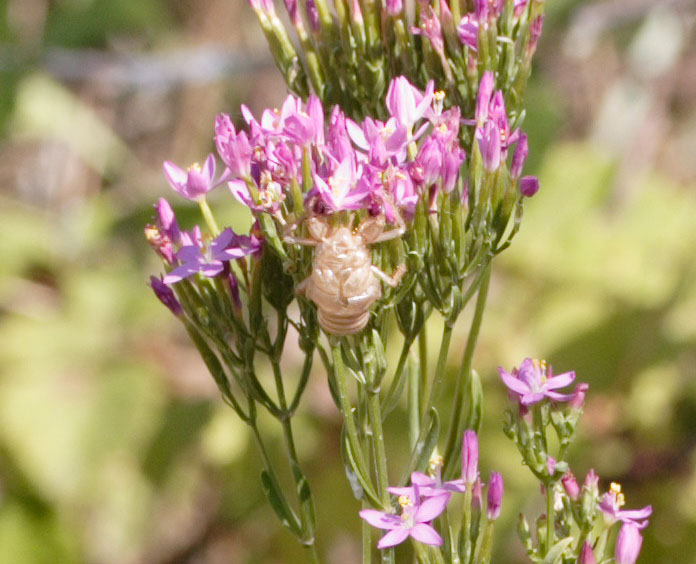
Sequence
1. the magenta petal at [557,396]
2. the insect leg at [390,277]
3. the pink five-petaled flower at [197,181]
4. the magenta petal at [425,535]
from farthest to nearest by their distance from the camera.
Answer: the pink five-petaled flower at [197,181]
the magenta petal at [557,396]
the insect leg at [390,277]
the magenta petal at [425,535]

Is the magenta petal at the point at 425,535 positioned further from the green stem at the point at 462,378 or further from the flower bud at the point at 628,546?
the flower bud at the point at 628,546

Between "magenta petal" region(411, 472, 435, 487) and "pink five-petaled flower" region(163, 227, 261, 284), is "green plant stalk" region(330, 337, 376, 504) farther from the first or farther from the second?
"pink five-petaled flower" region(163, 227, 261, 284)

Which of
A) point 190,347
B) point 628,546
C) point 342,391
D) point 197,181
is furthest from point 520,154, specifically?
point 190,347

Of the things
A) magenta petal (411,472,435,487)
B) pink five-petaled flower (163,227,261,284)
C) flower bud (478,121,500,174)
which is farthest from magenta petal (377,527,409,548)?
flower bud (478,121,500,174)

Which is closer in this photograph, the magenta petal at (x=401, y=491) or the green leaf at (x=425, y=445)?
the magenta petal at (x=401, y=491)

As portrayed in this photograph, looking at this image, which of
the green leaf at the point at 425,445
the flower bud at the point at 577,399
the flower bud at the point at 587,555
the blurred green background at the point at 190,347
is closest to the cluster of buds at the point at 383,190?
the green leaf at the point at 425,445

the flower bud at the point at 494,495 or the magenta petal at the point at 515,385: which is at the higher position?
the magenta petal at the point at 515,385
